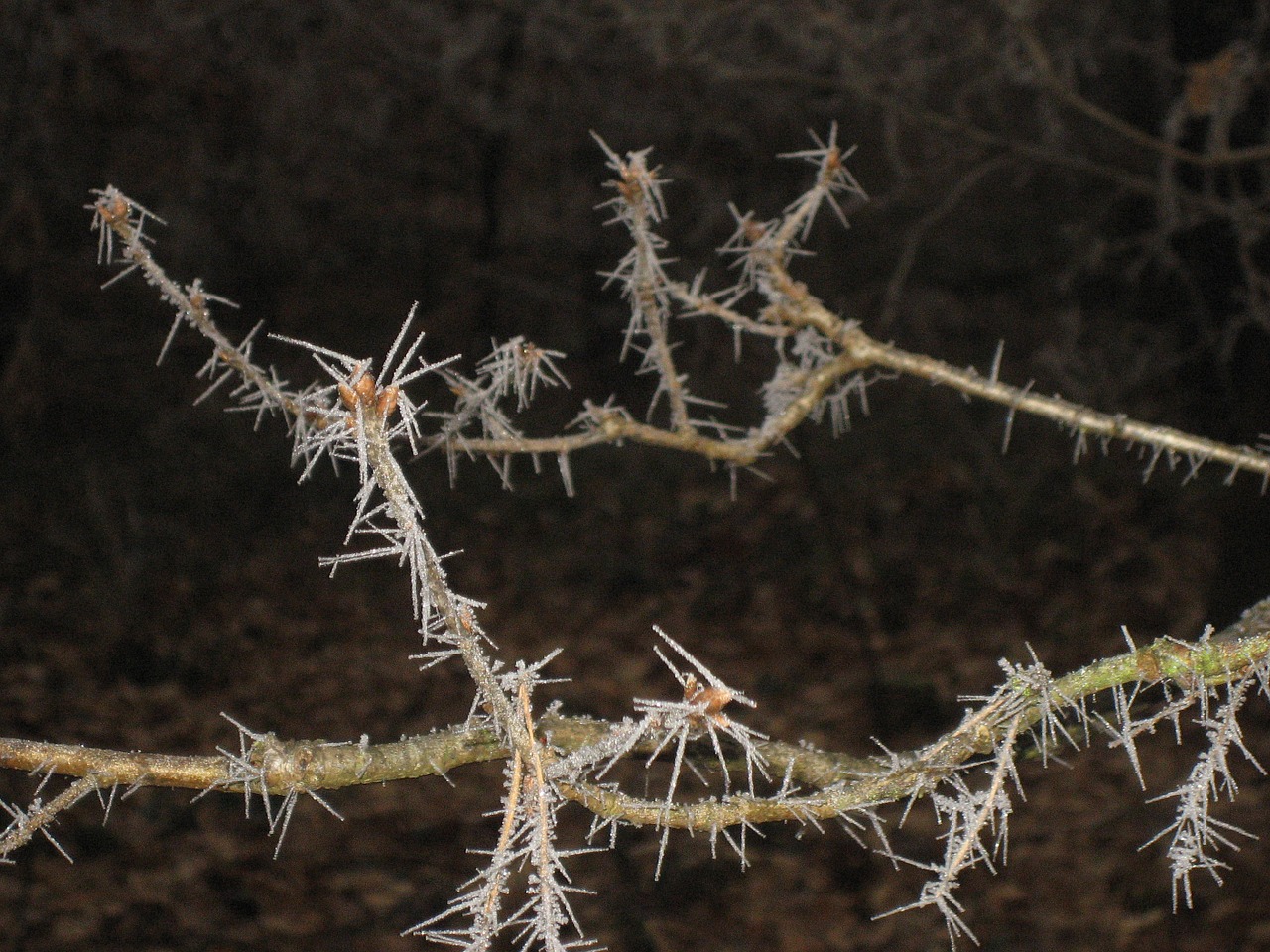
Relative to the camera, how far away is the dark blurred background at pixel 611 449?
4.25 m

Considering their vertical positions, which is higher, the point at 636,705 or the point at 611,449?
the point at 636,705

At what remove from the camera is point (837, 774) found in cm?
181

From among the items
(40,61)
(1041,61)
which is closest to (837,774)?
(1041,61)

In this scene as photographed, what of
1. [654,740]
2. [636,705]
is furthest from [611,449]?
[636,705]

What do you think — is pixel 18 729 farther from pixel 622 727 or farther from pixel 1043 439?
pixel 1043 439

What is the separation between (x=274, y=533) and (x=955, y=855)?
6254 millimetres

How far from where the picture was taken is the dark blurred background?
4.25 meters

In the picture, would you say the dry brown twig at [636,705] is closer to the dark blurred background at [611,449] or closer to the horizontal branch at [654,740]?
the horizontal branch at [654,740]

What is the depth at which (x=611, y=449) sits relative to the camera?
8.59 meters

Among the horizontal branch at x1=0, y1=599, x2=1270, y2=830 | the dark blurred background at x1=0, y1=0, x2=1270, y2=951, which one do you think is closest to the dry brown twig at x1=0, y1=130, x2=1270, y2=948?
the horizontal branch at x1=0, y1=599, x2=1270, y2=830

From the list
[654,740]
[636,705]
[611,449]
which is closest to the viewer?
[636,705]

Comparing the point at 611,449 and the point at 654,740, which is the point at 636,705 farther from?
the point at 611,449

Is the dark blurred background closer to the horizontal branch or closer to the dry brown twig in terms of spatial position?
the dry brown twig

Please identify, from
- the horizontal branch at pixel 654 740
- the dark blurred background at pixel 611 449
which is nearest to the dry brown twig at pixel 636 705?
the horizontal branch at pixel 654 740
